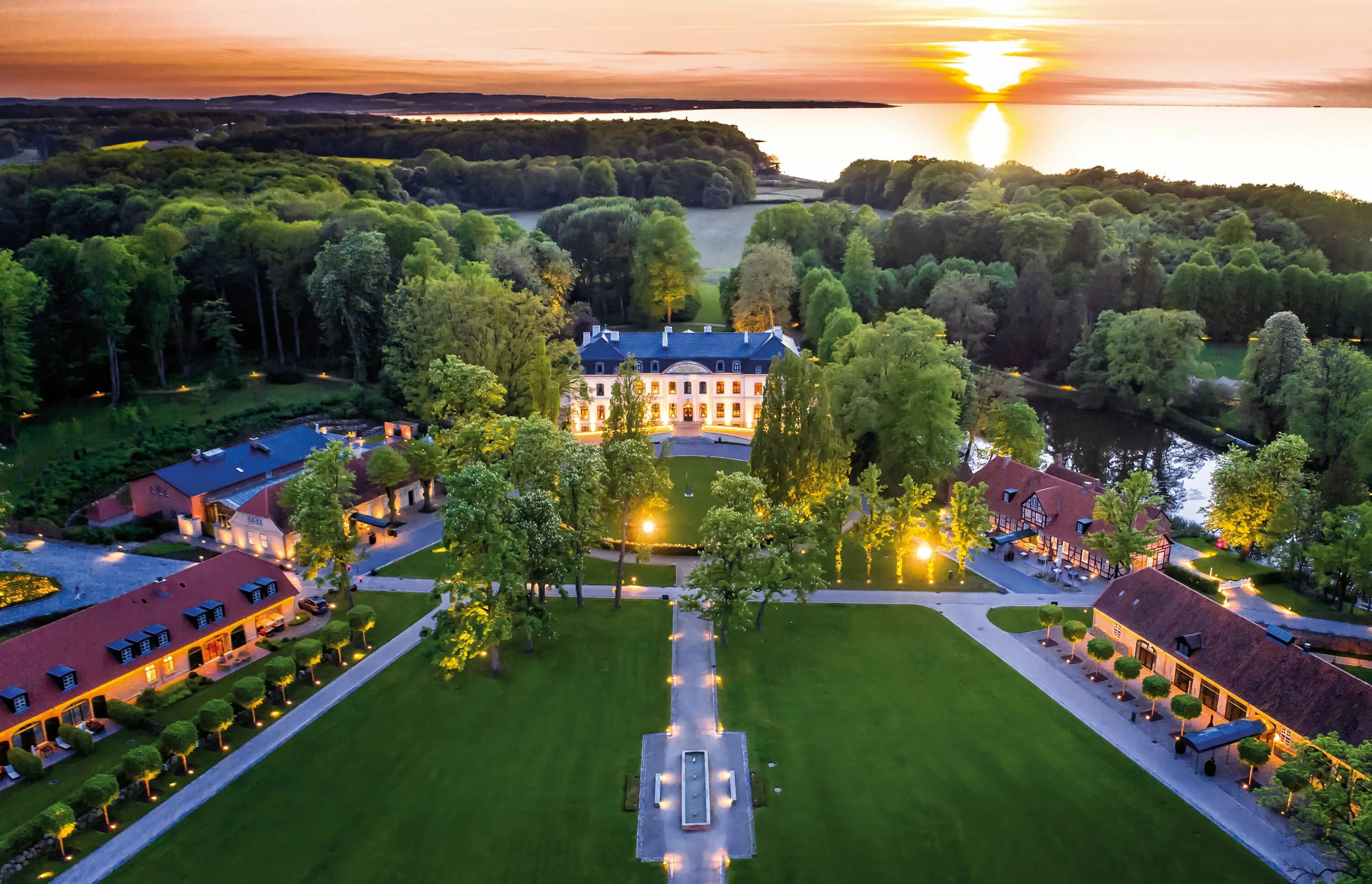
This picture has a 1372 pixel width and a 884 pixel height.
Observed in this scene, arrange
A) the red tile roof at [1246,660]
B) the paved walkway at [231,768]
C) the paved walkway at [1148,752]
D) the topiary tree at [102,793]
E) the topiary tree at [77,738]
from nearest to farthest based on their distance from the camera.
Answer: the paved walkway at [231,768] → the paved walkway at [1148,752] → the topiary tree at [102,793] → the red tile roof at [1246,660] → the topiary tree at [77,738]

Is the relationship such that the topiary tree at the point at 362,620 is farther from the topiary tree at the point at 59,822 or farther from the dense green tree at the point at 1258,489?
the dense green tree at the point at 1258,489

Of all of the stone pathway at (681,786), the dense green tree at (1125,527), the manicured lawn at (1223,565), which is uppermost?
the dense green tree at (1125,527)

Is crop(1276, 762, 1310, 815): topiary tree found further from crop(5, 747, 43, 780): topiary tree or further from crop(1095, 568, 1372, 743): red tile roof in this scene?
crop(5, 747, 43, 780): topiary tree

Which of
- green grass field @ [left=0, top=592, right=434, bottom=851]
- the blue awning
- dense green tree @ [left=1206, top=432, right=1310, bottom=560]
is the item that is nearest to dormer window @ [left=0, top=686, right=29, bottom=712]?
green grass field @ [left=0, top=592, right=434, bottom=851]

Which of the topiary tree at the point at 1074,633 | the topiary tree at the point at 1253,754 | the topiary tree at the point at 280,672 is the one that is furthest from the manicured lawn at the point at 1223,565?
the topiary tree at the point at 280,672

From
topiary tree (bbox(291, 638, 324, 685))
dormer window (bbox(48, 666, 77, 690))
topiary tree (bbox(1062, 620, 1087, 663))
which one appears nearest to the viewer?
dormer window (bbox(48, 666, 77, 690))
